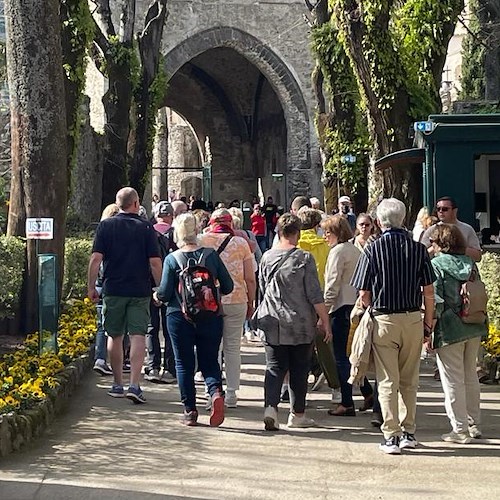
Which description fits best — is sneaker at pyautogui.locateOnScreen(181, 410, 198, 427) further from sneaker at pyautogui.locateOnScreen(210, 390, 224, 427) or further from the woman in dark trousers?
sneaker at pyautogui.locateOnScreen(210, 390, 224, 427)

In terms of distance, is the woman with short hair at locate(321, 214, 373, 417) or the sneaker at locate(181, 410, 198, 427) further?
the woman with short hair at locate(321, 214, 373, 417)

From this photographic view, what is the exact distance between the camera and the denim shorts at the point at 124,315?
9.04 m

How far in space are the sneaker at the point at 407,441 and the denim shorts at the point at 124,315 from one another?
265 cm

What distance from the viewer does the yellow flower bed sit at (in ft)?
25.8

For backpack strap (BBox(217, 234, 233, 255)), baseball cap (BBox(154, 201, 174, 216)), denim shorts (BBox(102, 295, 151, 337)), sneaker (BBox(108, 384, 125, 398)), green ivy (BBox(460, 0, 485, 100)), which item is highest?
green ivy (BBox(460, 0, 485, 100))

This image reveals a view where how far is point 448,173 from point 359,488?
5.98m

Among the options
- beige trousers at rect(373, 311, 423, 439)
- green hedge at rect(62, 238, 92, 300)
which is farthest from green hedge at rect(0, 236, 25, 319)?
beige trousers at rect(373, 311, 423, 439)

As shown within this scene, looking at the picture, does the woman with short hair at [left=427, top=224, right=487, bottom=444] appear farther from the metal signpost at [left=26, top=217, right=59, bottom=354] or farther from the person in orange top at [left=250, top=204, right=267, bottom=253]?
the person in orange top at [left=250, top=204, right=267, bottom=253]

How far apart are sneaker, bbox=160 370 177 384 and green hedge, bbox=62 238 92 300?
13.7 ft

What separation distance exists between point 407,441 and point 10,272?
5716 millimetres

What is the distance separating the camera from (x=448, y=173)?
11742 millimetres

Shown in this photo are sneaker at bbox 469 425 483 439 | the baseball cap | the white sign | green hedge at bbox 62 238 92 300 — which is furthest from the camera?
green hedge at bbox 62 238 92 300

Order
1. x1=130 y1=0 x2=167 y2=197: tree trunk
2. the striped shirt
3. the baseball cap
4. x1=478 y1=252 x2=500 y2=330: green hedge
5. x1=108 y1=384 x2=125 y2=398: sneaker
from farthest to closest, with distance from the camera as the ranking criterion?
x1=130 y1=0 x2=167 y2=197: tree trunk → the baseball cap → x1=478 y1=252 x2=500 y2=330: green hedge → x1=108 y1=384 x2=125 y2=398: sneaker → the striped shirt

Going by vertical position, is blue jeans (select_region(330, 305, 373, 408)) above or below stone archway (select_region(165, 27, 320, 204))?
below
